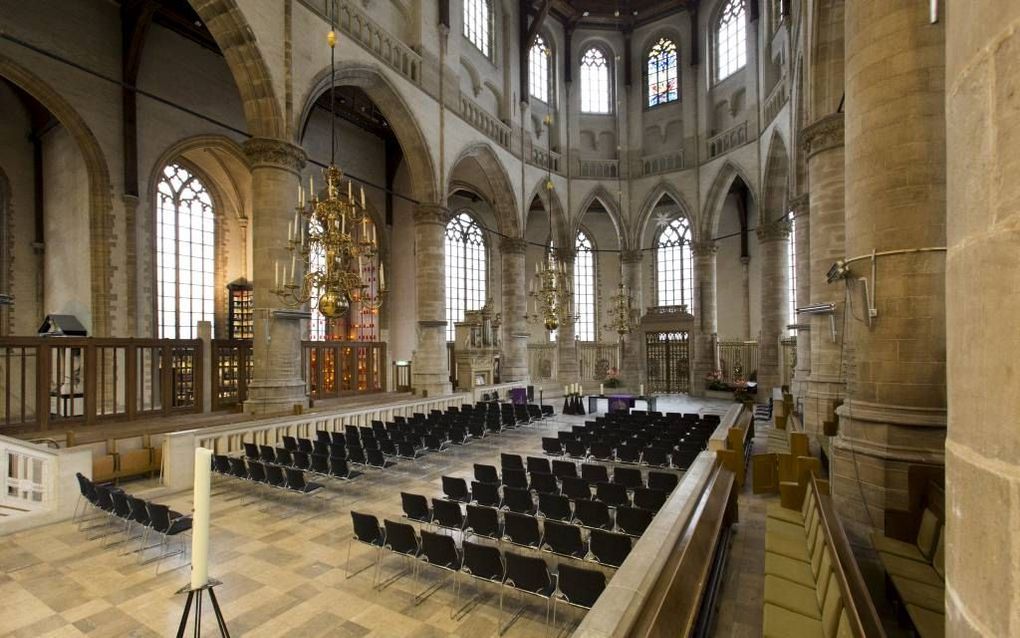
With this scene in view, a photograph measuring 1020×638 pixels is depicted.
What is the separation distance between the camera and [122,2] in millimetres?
13891

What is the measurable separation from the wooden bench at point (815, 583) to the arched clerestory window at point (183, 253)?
57.0 ft

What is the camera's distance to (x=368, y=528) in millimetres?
5102

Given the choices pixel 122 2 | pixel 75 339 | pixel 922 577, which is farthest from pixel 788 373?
pixel 122 2

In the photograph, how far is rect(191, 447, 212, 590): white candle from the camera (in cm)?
219

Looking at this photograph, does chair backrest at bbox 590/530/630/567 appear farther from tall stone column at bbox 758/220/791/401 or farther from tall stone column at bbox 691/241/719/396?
tall stone column at bbox 691/241/719/396

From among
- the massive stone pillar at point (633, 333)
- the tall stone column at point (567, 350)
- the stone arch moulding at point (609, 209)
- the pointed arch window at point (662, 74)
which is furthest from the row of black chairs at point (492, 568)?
the pointed arch window at point (662, 74)

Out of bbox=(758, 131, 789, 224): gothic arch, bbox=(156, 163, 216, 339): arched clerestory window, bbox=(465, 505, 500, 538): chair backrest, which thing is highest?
bbox=(758, 131, 789, 224): gothic arch

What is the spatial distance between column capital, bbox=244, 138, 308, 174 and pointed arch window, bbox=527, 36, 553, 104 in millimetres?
14587

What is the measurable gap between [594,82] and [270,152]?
18115mm

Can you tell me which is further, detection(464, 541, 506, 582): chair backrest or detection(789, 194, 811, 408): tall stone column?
detection(789, 194, 811, 408): tall stone column

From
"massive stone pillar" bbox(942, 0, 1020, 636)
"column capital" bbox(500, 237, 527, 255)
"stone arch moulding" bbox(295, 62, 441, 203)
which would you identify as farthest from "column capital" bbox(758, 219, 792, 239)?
"massive stone pillar" bbox(942, 0, 1020, 636)

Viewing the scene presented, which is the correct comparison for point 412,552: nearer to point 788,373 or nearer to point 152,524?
point 152,524

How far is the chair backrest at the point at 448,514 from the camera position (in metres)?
5.46

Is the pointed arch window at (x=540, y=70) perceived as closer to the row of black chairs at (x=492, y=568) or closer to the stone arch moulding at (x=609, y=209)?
the stone arch moulding at (x=609, y=209)
